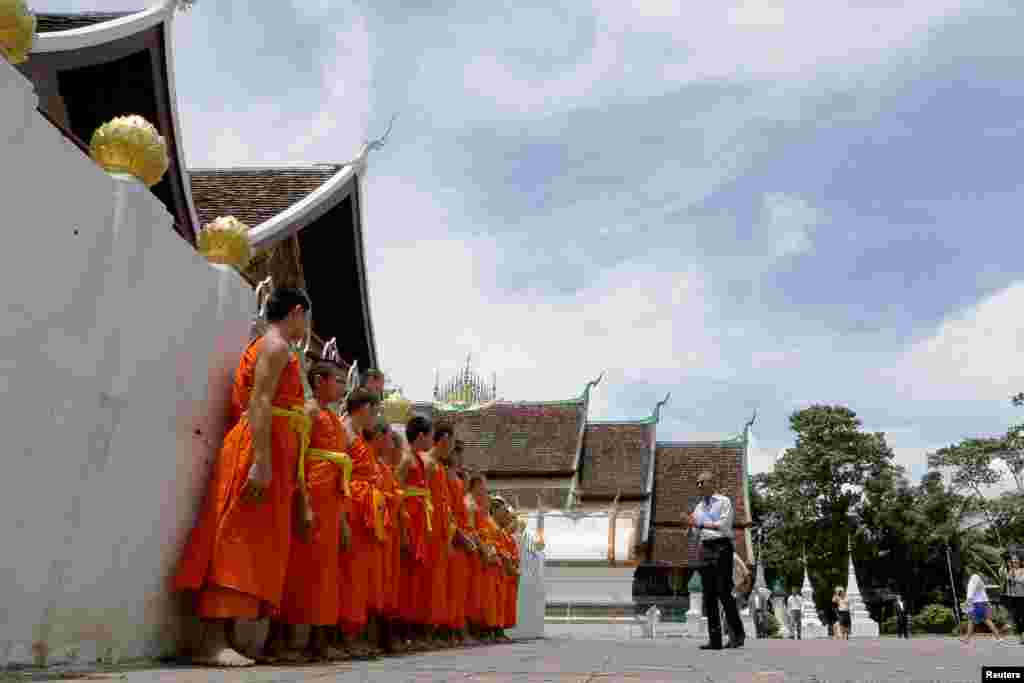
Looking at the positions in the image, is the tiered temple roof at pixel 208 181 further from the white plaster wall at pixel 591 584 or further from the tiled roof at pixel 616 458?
the tiled roof at pixel 616 458

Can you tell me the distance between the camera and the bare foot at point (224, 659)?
3.48m

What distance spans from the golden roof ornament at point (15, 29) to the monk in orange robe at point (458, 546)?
4.31 m

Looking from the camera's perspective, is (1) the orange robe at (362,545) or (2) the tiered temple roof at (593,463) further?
(2) the tiered temple roof at (593,463)

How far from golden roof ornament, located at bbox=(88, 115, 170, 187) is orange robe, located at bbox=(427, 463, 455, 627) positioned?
337 centimetres

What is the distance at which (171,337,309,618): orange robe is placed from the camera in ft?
11.7

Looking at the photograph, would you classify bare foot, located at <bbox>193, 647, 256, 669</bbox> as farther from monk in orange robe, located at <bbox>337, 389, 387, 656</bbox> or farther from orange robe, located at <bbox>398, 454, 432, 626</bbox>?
orange robe, located at <bbox>398, 454, 432, 626</bbox>

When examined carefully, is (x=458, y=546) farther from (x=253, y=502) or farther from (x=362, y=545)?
(x=253, y=502)

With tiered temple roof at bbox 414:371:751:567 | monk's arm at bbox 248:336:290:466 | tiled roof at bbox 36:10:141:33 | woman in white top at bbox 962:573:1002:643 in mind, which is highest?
tiled roof at bbox 36:10:141:33

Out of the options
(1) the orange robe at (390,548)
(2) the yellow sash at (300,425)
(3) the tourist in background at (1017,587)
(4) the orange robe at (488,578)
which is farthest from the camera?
(3) the tourist in background at (1017,587)

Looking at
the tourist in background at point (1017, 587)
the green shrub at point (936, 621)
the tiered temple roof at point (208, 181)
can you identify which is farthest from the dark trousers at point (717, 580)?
the green shrub at point (936, 621)

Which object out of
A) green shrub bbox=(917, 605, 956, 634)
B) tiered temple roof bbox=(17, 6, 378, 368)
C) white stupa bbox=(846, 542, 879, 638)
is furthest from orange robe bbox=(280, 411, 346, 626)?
green shrub bbox=(917, 605, 956, 634)

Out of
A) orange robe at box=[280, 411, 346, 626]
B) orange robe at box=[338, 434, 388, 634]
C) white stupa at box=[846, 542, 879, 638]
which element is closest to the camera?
orange robe at box=[280, 411, 346, 626]

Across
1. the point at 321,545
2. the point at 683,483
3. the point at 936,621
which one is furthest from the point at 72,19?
the point at 936,621

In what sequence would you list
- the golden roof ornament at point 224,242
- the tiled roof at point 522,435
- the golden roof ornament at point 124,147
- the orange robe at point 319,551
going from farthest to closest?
the tiled roof at point 522,435, the golden roof ornament at point 224,242, the orange robe at point 319,551, the golden roof ornament at point 124,147
